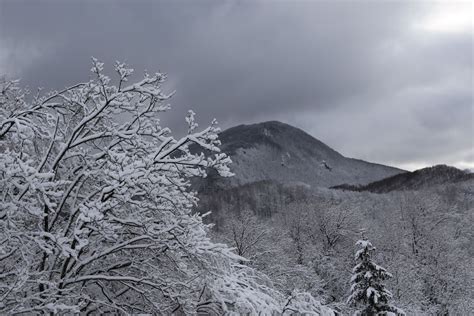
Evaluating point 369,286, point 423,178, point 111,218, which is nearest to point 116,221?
point 111,218

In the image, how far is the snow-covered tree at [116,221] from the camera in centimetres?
604

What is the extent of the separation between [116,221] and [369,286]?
14950 mm

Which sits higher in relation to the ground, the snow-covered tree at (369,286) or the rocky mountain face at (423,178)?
the rocky mountain face at (423,178)

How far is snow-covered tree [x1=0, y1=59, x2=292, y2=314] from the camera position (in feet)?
19.8

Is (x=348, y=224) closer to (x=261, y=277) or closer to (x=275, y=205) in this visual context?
(x=261, y=277)

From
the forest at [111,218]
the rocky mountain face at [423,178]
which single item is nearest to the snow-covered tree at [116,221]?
the forest at [111,218]

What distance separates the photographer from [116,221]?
691cm

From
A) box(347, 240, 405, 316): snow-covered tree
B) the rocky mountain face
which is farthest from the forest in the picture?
the rocky mountain face

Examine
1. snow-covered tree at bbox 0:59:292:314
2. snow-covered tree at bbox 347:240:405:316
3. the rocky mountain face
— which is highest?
the rocky mountain face

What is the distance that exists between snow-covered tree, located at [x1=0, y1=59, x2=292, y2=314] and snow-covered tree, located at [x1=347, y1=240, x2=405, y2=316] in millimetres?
12749

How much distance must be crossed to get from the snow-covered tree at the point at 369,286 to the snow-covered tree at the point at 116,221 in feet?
41.8

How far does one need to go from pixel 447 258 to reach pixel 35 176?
109ft

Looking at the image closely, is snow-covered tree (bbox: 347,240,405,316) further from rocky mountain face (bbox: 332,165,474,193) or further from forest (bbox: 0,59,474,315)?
rocky mountain face (bbox: 332,165,474,193)

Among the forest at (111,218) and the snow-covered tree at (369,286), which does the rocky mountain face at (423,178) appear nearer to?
the snow-covered tree at (369,286)
